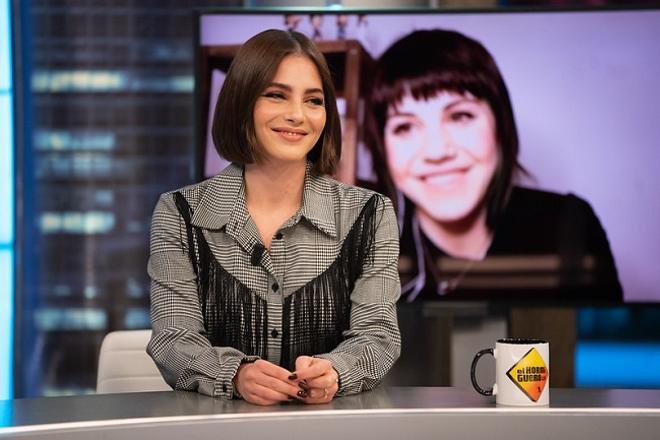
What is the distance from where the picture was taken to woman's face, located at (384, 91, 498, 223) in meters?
3.34

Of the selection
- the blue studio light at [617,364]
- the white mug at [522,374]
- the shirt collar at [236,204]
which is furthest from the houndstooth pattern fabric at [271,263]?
the blue studio light at [617,364]

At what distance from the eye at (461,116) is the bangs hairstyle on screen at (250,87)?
1.40m

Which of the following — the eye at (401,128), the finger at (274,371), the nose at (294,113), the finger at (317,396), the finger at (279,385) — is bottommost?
the finger at (317,396)

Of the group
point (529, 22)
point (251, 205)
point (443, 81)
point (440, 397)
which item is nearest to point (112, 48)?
point (443, 81)

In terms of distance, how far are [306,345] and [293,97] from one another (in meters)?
0.47

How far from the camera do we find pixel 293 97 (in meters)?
1.90

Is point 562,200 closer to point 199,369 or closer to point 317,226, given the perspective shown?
point 317,226

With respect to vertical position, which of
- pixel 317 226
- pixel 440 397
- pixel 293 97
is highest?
pixel 293 97

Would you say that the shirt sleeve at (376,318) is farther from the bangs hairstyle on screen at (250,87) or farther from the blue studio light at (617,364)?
the blue studio light at (617,364)

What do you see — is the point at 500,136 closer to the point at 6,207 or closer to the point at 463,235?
the point at 463,235

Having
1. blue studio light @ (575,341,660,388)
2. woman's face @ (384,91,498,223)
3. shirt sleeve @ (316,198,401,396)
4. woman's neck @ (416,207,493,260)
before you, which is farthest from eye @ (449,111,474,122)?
shirt sleeve @ (316,198,401,396)

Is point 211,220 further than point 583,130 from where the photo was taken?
No

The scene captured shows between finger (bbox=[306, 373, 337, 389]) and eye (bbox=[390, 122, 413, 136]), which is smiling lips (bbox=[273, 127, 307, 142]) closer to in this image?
finger (bbox=[306, 373, 337, 389])

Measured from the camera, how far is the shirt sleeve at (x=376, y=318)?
1740 millimetres
